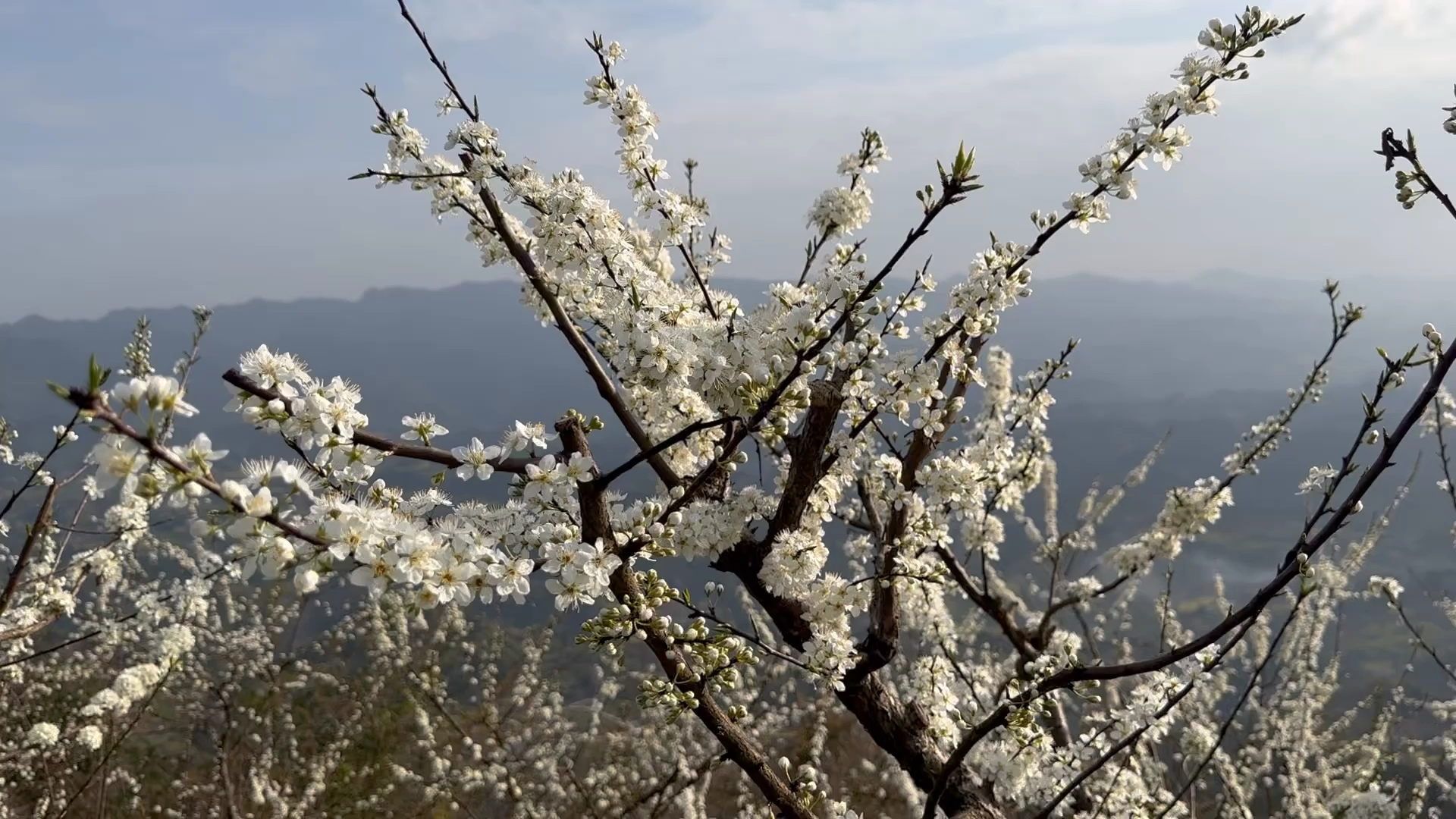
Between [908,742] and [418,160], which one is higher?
[418,160]

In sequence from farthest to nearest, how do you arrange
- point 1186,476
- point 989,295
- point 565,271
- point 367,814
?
point 1186,476
point 367,814
point 565,271
point 989,295

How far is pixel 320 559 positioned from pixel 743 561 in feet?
7.45

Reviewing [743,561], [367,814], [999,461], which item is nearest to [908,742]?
[743,561]

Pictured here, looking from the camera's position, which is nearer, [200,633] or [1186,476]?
[200,633]

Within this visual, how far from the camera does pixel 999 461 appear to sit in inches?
201

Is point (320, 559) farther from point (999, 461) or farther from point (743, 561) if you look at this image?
point (999, 461)

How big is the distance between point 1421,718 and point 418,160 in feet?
165

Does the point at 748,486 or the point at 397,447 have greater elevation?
the point at 748,486

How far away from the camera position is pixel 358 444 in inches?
87.0

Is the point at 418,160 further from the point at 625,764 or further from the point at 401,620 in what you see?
the point at 625,764

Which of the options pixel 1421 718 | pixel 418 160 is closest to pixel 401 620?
pixel 418 160

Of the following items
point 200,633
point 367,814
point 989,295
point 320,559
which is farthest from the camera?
point 200,633

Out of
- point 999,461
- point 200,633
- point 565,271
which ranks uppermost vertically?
point 999,461

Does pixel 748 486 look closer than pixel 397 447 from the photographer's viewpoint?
No
